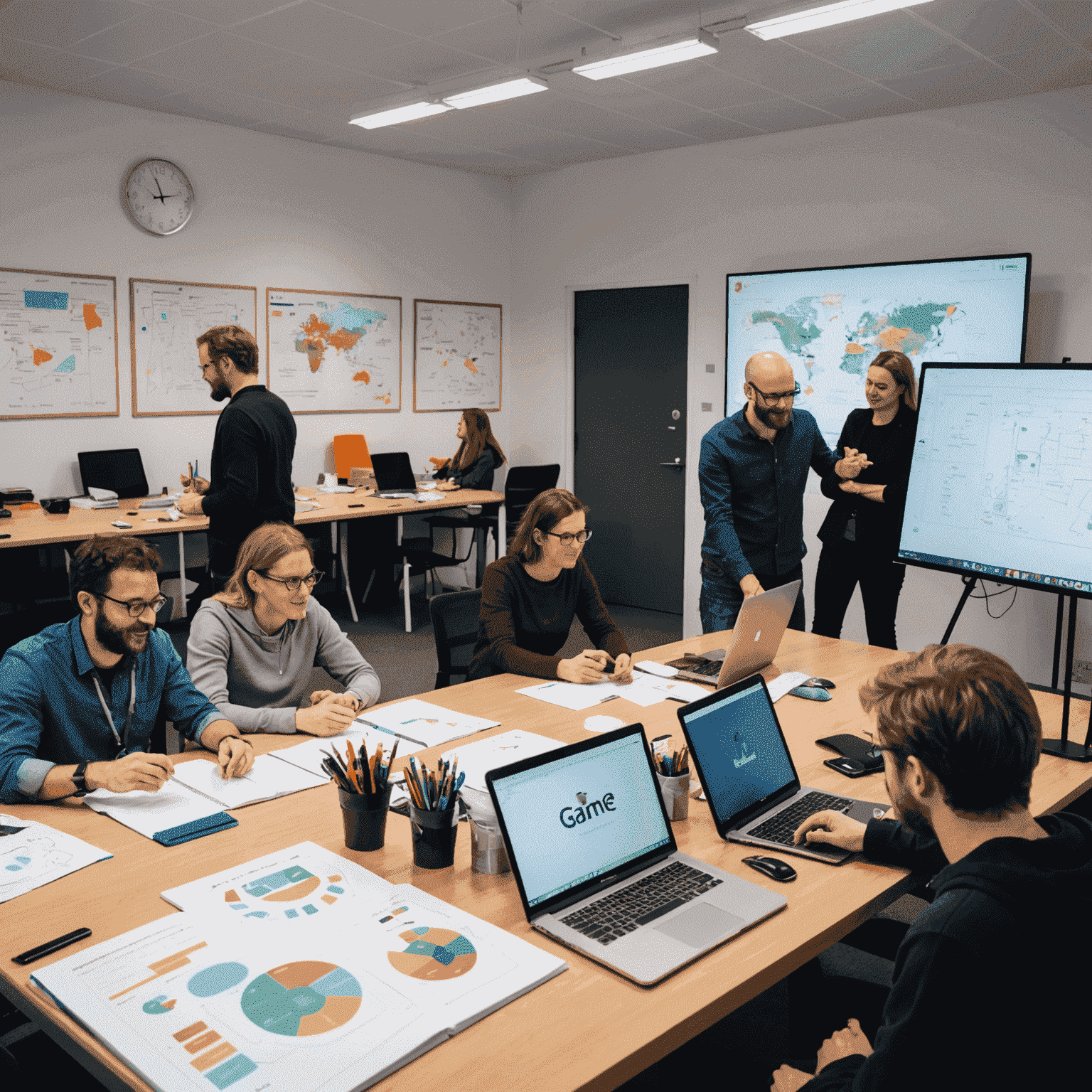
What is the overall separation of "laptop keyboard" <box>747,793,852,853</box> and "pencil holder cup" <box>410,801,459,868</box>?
54 centimetres

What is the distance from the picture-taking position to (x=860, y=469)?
3.88 meters

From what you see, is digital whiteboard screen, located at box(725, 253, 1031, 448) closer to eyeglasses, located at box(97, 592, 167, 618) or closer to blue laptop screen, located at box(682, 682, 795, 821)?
blue laptop screen, located at box(682, 682, 795, 821)

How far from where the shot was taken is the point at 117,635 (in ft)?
6.61

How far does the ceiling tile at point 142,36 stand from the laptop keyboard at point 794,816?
375 centimetres

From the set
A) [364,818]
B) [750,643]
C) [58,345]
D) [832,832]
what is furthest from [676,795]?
[58,345]

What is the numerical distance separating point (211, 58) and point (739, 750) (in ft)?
13.3

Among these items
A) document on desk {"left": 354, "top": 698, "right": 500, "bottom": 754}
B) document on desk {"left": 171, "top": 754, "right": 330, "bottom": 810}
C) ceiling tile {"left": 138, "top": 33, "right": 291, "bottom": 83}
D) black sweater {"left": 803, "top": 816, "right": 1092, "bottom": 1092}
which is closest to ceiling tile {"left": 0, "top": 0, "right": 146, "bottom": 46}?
ceiling tile {"left": 138, "top": 33, "right": 291, "bottom": 83}

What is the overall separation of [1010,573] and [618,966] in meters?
1.67

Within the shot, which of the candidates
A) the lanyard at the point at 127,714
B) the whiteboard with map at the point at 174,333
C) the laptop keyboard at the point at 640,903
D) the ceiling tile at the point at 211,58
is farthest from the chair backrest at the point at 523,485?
the laptop keyboard at the point at 640,903

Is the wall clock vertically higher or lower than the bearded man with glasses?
higher

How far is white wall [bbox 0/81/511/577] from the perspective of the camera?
5039mm

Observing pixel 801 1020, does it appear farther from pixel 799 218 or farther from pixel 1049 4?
pixel 799 218

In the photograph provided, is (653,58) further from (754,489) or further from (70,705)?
(70,705)

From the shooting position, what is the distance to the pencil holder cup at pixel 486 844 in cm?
155
